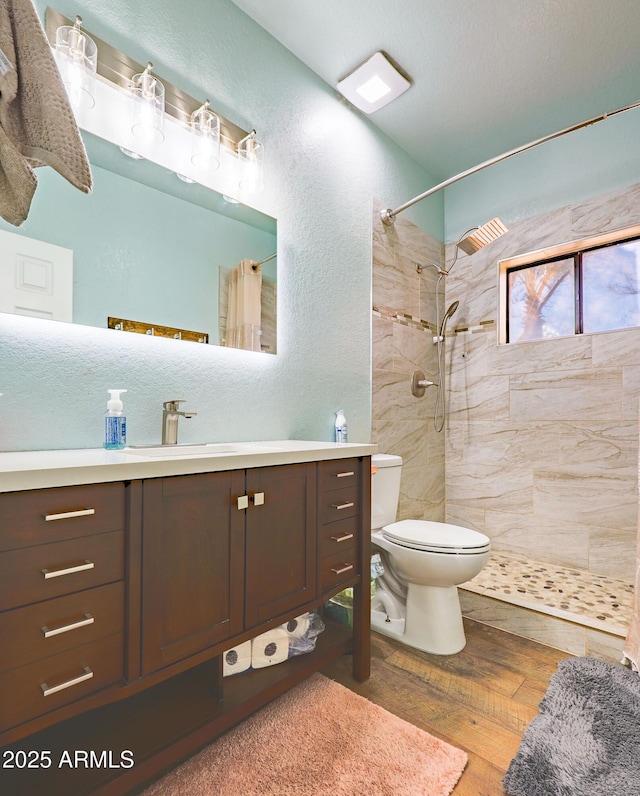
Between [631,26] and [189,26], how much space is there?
6.18 ft

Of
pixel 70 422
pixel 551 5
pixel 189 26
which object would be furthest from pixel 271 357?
pixel 551 5

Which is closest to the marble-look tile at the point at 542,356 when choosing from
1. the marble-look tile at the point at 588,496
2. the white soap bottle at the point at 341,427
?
the marble-look tile at the point at 588,496

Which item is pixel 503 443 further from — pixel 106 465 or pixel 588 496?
pixel 106 465

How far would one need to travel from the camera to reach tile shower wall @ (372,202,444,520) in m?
2.52

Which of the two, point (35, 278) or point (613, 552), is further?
point (613, 552)

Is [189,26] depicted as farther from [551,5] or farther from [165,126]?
[551,5]

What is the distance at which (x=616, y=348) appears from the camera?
2412mm

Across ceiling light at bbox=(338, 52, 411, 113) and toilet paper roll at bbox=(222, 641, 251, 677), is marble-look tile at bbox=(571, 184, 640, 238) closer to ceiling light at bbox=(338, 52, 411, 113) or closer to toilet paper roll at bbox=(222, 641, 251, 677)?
ceiling light at bbox=(338, 52, 411, 113)

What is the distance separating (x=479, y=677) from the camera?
1671 mm

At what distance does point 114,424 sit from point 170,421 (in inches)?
8.5

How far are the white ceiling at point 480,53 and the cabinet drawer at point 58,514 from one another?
2056 millimetres

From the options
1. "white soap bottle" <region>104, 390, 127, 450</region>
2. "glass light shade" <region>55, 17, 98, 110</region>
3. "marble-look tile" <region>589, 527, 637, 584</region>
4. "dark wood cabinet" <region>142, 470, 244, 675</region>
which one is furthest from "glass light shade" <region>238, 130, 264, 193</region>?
"marble-look tile" <region>589, 527, 637, 584</region>

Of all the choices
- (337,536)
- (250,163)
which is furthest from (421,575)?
(250,163)

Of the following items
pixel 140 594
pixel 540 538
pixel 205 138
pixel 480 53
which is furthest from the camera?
pixel 540 538
